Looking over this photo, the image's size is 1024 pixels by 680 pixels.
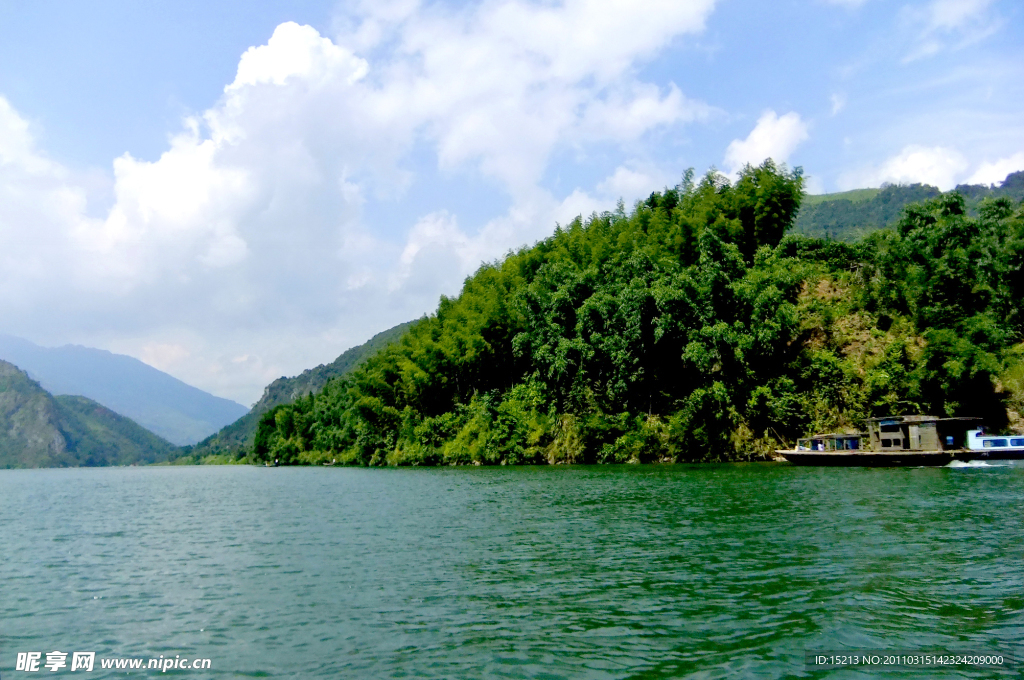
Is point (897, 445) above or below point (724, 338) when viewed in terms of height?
below

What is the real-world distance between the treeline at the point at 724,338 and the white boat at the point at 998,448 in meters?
4.55

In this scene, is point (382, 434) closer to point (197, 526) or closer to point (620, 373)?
point (620, 373)

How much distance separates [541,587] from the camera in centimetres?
1431

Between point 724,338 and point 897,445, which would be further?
point 724,338

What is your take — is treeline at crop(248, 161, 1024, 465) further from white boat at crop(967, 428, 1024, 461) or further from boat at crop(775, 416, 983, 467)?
white boat at crop(967, 428, 1024, 461)

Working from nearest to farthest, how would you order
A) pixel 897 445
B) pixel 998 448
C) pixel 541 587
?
1. pixel 541 587
2. pixel 998 448
3. pixel 897 445

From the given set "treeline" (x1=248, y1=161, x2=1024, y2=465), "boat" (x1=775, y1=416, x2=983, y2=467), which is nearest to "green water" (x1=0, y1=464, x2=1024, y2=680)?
"boat" (x1=775, y1=416, x2=983, y2=467)

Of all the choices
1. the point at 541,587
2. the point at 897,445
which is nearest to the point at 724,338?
the point at 897,445

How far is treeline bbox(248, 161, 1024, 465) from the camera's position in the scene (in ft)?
181

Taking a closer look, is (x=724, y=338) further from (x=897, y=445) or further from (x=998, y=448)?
(x=998, y=448)

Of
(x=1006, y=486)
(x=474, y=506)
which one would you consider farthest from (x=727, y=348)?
(x=474, y=506)

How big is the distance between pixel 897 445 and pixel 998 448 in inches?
238

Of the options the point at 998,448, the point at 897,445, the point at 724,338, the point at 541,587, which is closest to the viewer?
the point at 541,587

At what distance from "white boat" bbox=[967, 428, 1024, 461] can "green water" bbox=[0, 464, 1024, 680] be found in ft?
72.3
